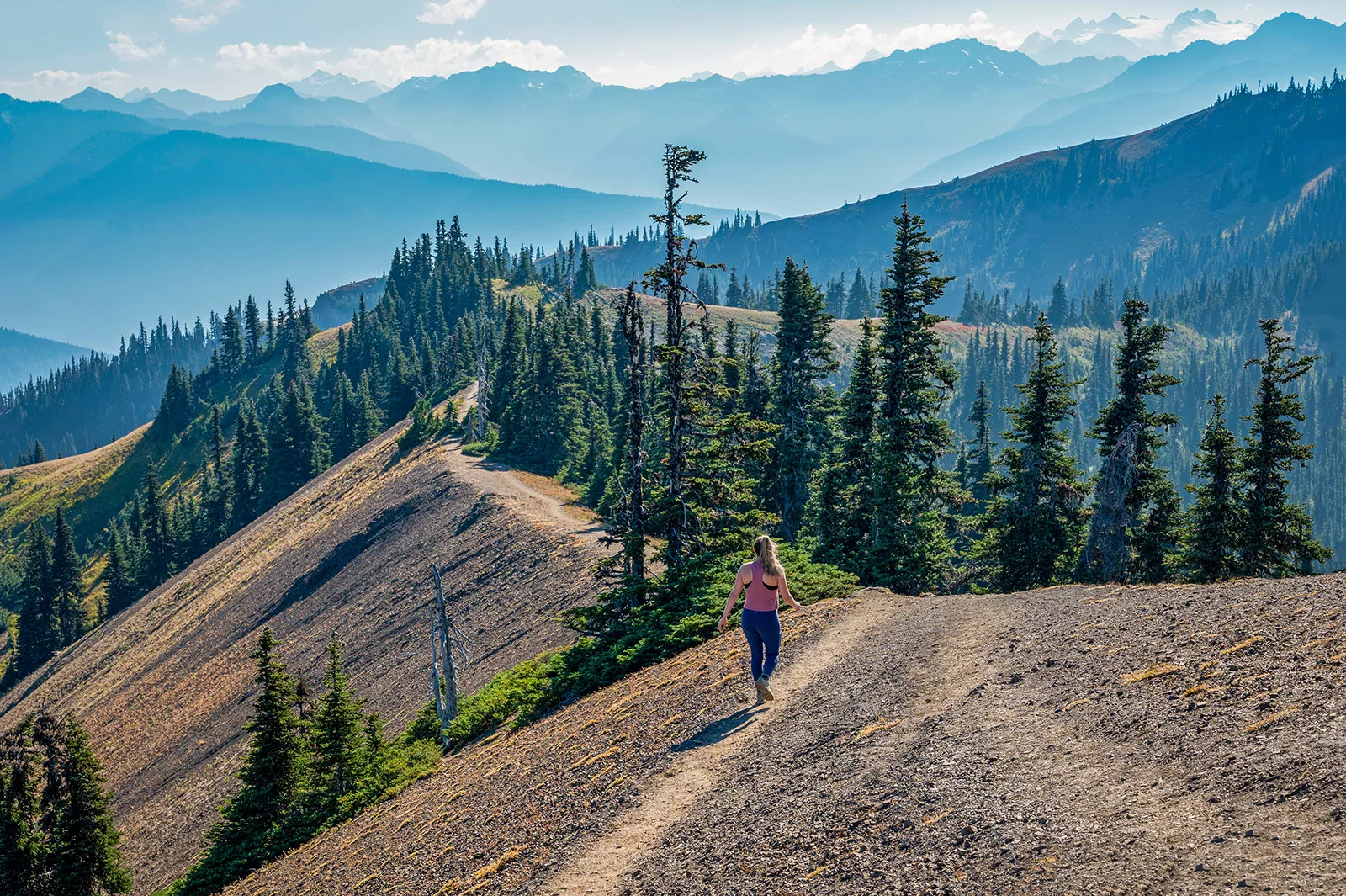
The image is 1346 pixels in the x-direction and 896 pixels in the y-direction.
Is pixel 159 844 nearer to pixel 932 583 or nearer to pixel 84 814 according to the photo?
pixel 84 814

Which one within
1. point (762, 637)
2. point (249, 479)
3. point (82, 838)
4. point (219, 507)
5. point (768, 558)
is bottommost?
point (219, 507)

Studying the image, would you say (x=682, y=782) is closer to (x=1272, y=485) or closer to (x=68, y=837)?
(x=1272, y=485)

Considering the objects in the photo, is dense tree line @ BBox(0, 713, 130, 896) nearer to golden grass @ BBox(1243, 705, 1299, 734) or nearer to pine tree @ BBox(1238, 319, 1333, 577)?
golden grass @ BBox(1243, 705, 1299, 734)

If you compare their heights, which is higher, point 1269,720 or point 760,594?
point 1269,720

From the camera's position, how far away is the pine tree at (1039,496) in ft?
118

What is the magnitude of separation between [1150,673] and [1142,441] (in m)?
26.5

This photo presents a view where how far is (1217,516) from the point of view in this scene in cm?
3316

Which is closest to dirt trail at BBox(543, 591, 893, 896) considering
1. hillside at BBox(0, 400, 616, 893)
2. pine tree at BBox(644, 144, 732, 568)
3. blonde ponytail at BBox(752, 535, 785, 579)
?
blonde ponytail at BBox(752, 535, 785, 579)

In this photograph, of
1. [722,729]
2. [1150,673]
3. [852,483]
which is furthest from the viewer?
[852,483]

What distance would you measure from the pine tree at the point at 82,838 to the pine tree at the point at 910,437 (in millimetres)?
28431

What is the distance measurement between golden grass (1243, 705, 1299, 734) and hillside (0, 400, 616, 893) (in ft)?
101

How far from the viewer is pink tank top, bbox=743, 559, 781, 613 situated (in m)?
Result: 14.6

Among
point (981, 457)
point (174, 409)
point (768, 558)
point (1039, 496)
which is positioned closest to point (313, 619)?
point (1039, 496)

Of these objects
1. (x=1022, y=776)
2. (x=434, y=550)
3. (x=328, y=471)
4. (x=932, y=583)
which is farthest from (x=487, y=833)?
(x=328, y=471)
